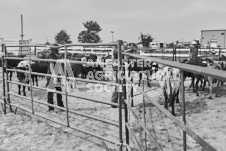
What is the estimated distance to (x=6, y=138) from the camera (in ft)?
14.7

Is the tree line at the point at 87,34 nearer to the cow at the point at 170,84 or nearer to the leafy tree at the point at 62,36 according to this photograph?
the leafy tree at the point at 62,36

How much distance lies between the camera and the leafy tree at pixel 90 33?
57.9m

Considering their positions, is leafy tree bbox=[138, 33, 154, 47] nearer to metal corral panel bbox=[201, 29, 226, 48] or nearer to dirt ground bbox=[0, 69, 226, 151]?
metal corral panel bbox=[201, 29, 226, 48]

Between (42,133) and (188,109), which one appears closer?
(42,133)

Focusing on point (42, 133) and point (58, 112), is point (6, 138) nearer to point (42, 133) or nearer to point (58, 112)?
point (42, 133)

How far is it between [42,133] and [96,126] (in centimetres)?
113

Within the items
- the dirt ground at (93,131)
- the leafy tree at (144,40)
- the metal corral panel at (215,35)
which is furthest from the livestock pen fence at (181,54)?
the metal corral panel at (215,35)

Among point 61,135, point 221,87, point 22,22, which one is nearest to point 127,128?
point 61,135

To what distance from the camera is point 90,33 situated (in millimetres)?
60875

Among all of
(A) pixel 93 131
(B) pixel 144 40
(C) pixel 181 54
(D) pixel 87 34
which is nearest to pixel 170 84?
(A) pixel 93 131

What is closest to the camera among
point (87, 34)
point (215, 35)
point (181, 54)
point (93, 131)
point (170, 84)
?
point (93, 131)

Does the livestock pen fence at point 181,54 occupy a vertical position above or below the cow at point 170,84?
above

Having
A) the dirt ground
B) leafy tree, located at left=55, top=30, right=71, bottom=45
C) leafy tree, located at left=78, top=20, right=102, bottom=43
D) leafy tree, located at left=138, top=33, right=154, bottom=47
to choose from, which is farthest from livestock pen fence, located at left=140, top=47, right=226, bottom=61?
leafy tree, located at left=55, top=30, right=71, bottom=45

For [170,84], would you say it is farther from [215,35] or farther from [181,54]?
[215,35]
